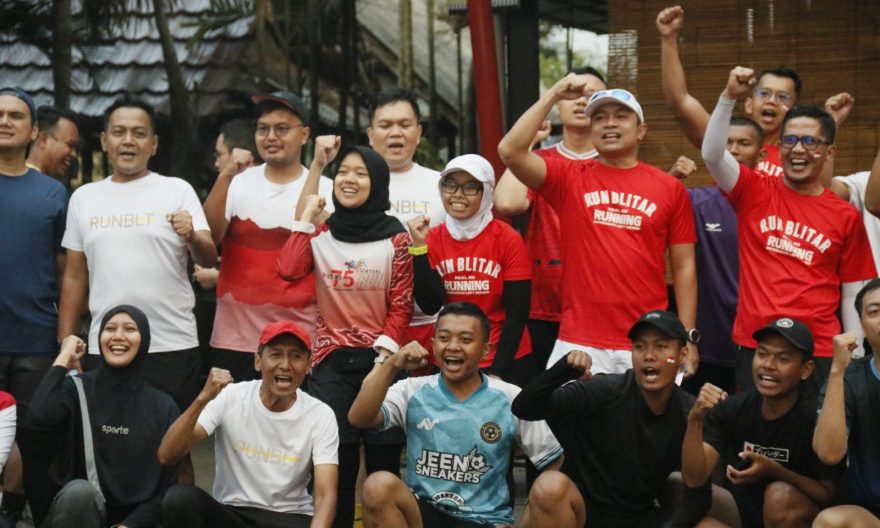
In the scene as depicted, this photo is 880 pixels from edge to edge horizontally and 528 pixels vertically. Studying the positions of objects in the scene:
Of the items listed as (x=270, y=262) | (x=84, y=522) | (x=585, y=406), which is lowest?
(x=84, y=522)

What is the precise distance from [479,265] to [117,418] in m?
1.72

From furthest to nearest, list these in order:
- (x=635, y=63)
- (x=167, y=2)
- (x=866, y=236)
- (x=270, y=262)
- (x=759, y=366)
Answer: (x=167, y=2) → (x=635, y=63) → (x=270, y=262) → (x=866, y=236) → (x=759, y=366)

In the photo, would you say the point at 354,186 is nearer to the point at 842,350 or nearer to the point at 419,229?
the point at 419,229

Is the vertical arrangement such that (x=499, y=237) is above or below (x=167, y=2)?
below

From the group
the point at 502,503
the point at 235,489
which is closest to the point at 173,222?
the point at 235,489

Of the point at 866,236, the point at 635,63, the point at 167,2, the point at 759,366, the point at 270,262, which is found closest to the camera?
the point at 759,366

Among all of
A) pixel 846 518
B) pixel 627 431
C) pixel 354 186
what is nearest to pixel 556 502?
pixel 627 431

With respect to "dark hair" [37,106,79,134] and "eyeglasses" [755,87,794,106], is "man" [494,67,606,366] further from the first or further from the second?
"dark hair" [37,106,79,134]

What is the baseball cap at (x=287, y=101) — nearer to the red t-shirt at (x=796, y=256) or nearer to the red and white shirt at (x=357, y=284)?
the red and white shirt at (x=357, y=284)

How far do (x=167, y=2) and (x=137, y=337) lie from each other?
3641 millimetres

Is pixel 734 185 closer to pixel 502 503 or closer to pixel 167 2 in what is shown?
pixel 502 503

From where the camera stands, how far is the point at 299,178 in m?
7.13

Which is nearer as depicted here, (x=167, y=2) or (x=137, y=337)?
(x=137, y=337)

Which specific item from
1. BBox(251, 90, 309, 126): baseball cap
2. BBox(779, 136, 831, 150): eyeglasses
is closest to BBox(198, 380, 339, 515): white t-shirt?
BBox(251, 90, 309, 126): baseball cap
